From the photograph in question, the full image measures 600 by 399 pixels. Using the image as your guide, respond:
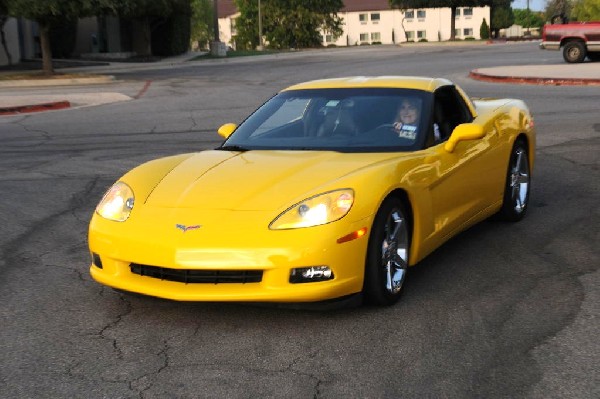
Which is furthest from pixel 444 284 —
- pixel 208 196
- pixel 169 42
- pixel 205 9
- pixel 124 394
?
pixel 205 9

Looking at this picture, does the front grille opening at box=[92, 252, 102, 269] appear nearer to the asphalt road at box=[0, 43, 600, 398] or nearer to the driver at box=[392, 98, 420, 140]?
the asphalt road at box=[0, 43, 600, 398]

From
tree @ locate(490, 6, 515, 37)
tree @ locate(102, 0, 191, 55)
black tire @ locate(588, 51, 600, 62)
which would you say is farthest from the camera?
tree @ locate(490, 6, 515, 37)

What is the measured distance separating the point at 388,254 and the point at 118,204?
169cm

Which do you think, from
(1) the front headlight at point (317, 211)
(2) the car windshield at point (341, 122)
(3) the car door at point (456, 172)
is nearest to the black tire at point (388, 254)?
(1) the front headlight at point (317, 211)

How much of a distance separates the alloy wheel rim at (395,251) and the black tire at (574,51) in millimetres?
29131

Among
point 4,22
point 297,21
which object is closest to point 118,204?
point 4,22

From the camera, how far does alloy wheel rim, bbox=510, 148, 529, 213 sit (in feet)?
25.8

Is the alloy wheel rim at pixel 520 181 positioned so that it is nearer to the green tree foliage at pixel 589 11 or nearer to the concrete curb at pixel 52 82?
the concrete curb at pixel 52 82

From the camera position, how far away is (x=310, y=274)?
5.04m

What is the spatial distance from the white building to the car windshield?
11734cm

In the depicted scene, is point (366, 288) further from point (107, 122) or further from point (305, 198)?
point (107, 122)

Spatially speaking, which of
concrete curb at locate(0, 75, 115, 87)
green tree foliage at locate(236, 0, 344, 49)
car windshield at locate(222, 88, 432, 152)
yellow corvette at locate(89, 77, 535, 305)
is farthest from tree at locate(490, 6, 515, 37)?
car windshield at locate(222, 88, 432, 152)

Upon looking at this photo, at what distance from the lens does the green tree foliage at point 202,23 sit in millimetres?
123438

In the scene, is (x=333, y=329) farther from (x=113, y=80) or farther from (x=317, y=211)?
(x=113, y=80)
